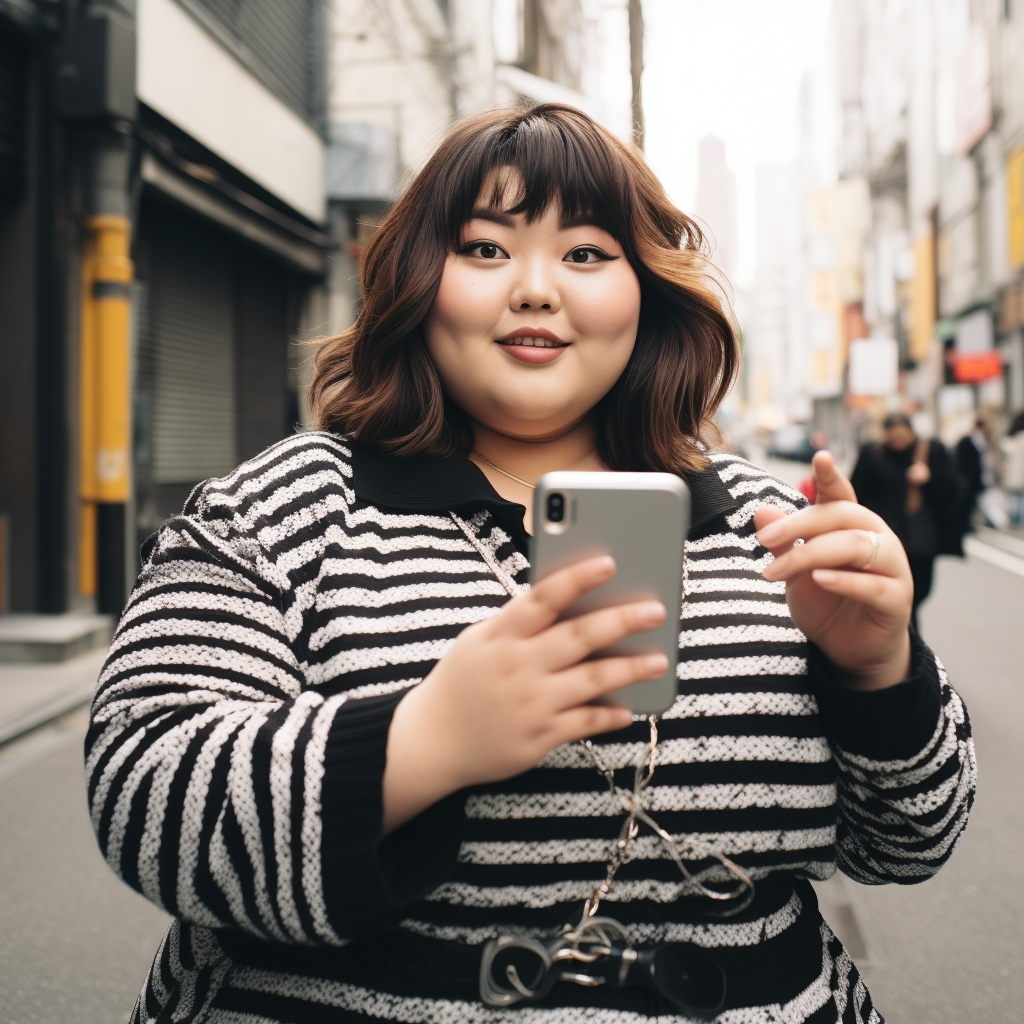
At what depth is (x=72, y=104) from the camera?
7.07 m

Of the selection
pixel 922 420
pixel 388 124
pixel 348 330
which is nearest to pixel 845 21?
pixel 922 420

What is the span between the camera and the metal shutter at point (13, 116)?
22.9 feet

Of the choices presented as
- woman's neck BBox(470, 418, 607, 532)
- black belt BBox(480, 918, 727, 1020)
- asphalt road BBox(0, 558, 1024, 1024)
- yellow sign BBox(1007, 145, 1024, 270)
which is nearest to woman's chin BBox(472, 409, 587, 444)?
woman's neck BBox(470, 418, 607, 532)

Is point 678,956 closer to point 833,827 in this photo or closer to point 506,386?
point 833,827

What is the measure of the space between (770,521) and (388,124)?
14199mm

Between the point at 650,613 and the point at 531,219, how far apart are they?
2.16 ft

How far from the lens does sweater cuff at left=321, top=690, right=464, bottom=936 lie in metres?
0.99

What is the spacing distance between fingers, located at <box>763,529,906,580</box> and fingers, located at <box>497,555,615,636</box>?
0.24 m

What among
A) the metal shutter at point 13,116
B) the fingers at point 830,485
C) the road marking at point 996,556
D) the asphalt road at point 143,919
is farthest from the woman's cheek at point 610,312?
the road marking at point 996,556

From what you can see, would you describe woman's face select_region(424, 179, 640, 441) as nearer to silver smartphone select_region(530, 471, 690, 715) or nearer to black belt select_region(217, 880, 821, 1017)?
silver smartphone select_region(530, 471, 690, 715)

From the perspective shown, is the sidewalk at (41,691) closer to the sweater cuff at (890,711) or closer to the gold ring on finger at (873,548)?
the sweater cuff at (890,711)

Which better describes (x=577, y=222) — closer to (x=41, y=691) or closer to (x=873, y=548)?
(x=873, y=548)

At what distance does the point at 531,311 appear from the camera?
1.36 metres

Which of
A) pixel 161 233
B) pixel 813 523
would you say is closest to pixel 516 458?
pixel 813 523
